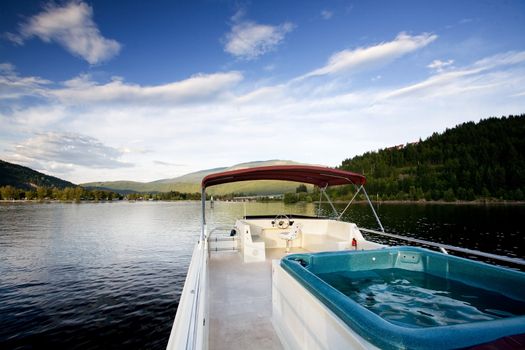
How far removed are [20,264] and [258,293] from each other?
19.2 meters

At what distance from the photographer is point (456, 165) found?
108 meters

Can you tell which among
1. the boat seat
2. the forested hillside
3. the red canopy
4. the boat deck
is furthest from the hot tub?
the forested hillside

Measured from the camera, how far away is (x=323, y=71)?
2161 cm

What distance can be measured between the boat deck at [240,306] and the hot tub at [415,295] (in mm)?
1014

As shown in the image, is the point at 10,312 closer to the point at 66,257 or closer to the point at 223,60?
the point at 66,257

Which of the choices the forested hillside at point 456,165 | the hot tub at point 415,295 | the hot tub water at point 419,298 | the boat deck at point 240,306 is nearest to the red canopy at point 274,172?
the boat deck at point 240,306

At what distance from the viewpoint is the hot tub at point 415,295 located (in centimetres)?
174

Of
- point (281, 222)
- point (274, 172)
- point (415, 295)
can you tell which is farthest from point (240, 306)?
point (281, 222)

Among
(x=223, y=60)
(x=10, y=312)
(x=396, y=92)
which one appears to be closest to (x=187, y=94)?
(x=223, y=60)

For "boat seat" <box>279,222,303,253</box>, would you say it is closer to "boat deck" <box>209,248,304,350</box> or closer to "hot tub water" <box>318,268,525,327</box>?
"boat deck" <box>209,248,304,350</box>

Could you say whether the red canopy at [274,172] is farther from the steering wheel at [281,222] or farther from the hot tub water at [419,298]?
the hot tub water at [419,298]

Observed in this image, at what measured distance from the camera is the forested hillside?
287 ft

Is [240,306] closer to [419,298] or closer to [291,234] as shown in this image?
[419,298]

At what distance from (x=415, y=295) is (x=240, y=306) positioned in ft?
9.15
